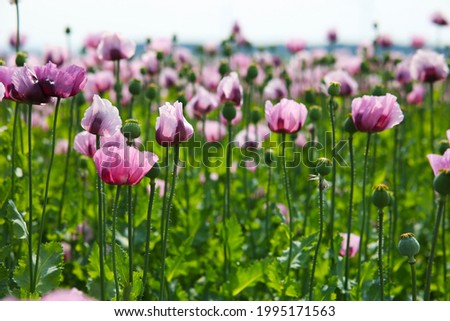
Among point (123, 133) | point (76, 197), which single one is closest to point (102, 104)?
point (123, 133)

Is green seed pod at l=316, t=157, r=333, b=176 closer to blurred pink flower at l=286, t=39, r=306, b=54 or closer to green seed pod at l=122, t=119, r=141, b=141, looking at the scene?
green seed pod at l=122, t=119, r=141, b=141

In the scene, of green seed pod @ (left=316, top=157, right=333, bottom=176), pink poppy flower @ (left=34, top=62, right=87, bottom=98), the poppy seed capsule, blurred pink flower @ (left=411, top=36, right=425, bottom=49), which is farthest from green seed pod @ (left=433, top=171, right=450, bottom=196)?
blurred pink flower @ (left=411, top=36, right=425, bottom=49)

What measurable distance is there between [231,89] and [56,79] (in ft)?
2.61

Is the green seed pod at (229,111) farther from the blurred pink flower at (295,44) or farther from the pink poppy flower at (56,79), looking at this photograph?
the blurred pink flower at (295,44)

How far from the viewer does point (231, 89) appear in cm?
217

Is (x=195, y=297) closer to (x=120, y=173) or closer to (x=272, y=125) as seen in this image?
(x=272, y=125)

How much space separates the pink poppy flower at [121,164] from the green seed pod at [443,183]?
23.8 inches

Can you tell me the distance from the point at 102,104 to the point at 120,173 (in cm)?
21

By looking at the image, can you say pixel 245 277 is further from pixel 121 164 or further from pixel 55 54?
pixel 55 54

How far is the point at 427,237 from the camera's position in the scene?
299 centimetres

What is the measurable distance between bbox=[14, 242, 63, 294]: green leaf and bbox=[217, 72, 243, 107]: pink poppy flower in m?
0.83

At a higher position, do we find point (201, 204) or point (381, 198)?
point (381, 198)

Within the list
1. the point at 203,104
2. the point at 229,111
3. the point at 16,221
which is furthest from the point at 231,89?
the point at 16,221
